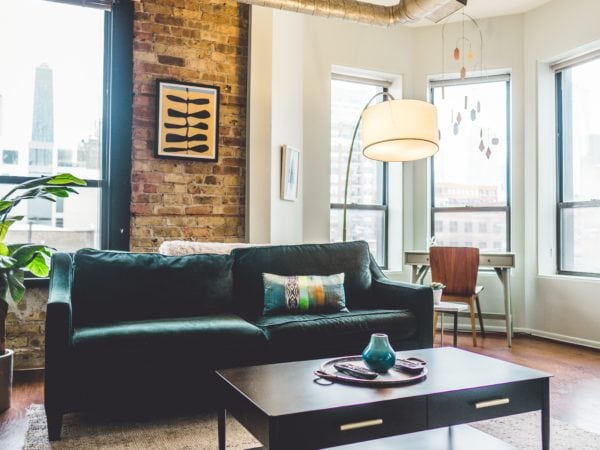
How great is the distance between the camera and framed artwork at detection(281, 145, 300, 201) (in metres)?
4.38

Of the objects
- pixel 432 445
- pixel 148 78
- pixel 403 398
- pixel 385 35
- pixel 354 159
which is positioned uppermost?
pixel 385 35

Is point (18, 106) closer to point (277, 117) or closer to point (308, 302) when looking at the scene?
point (277, 117)

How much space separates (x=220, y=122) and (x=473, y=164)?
2556 millimetres

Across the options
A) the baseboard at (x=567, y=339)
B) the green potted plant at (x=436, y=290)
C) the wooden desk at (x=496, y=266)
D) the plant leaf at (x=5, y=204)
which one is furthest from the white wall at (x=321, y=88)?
the plant leaf at (x=5, y=204)

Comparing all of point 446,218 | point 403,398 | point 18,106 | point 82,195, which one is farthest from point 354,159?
point 403,398

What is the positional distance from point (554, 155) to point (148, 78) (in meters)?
3.65

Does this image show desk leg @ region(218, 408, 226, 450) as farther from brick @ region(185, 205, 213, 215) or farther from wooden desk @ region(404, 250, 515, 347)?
wooden desk @ region(404, 250, 515, 347)

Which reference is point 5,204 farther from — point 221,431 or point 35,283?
point 221,431

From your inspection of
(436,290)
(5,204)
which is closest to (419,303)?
(436,290)

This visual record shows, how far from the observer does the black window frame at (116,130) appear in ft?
13.1

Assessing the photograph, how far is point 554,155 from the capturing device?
4.90 meters

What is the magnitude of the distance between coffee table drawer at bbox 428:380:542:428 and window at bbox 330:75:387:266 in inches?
130

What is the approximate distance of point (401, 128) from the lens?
2875mm

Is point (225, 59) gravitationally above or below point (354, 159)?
above
